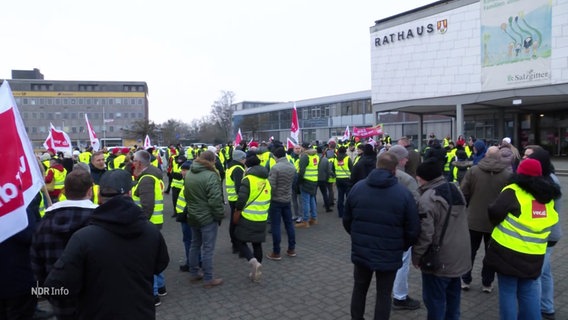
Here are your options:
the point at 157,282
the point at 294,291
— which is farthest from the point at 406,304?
the point at 157,282

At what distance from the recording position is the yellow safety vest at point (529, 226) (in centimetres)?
362

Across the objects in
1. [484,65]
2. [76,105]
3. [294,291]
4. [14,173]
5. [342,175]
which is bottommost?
[294,291]

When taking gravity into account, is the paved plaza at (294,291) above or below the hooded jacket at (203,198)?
below

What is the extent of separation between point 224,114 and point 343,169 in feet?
221

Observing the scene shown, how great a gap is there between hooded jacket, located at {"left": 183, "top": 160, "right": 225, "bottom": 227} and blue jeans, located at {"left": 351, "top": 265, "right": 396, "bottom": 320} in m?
2.25

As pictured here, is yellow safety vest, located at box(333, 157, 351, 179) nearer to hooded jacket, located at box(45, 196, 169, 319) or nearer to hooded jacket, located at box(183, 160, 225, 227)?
hooded jacket, located at box(183, 160, 225, 227)

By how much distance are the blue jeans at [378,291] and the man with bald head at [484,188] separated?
171 centimetres

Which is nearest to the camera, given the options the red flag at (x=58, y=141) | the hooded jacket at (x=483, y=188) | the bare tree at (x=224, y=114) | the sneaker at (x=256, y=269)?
A: the hooded jacket at (x=483, y=188)

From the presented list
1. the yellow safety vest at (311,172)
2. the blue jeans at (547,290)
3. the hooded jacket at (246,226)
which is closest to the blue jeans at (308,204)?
the yellow safety vest at (311,172)

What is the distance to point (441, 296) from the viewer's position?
381 cm

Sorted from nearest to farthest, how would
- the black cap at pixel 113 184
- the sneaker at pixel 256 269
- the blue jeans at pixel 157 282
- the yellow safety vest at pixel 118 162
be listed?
1. the black cap at pixel 113 184
2. the blue jeans at pixel 157 282
3. the sneaker at pixel 256 269
4. the yellow safety vest at pixel 118 162

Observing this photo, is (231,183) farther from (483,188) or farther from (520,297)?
(520,297)

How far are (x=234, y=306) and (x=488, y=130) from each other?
36.8 m

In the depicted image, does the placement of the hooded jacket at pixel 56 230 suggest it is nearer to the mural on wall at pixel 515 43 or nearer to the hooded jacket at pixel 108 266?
the hooded jacket at pixel 108 266
